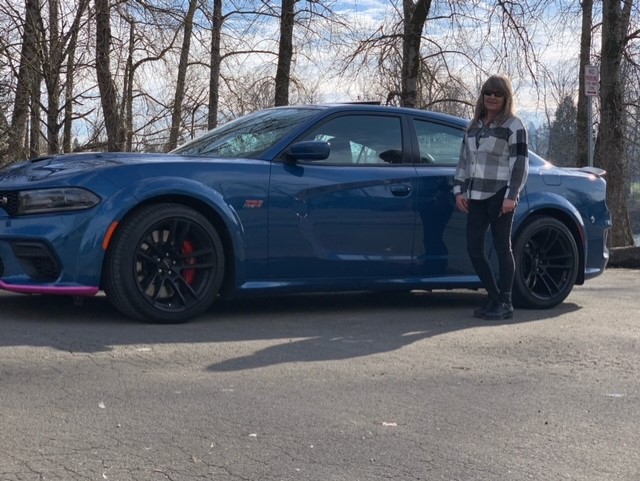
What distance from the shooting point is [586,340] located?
630 centimetres

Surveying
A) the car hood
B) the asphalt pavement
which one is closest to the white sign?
the asphalt pavement

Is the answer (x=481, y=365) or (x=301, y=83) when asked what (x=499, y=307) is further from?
(x=301, y=83)

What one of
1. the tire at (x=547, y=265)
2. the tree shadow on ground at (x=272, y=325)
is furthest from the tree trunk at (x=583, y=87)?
the tree shadow on ground at (x=272, y=325)

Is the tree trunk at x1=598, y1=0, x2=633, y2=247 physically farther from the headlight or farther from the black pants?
the headlight

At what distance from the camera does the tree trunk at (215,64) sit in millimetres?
20844

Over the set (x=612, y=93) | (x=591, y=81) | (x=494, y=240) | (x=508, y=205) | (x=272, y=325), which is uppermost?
(x=612, y=93)

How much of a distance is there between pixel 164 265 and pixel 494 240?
2399 millimetres

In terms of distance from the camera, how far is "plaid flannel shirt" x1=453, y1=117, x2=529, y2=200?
6.90 m

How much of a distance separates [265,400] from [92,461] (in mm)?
1087

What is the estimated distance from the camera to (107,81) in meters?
16.0

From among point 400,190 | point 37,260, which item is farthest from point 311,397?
point 400,190

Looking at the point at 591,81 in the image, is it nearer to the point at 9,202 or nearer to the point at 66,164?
the point at 66,164

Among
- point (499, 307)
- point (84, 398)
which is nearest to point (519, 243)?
point (499, 307)

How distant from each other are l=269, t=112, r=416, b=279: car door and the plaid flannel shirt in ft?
1.35
